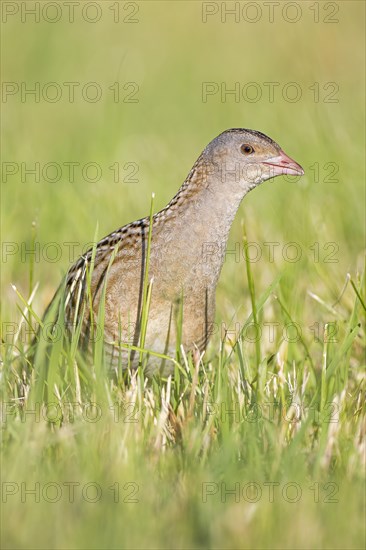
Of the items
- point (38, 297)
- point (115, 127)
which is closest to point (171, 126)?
point (115, 127)

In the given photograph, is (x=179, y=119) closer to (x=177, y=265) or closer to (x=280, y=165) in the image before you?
(x=280, y=165)

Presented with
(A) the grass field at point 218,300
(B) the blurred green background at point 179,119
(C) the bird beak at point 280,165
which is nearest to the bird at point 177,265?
(C) the bird beak at point 280,165

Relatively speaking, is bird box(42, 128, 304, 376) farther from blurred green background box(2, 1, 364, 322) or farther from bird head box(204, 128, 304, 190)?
blurred green background box(2, 1, 364, 322)

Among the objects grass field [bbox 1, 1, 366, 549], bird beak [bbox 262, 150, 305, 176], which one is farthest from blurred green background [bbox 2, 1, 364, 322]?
bird beak [bbox 262, 150, 305, 176]

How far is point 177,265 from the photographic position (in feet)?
13.1

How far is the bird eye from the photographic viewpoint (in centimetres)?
406

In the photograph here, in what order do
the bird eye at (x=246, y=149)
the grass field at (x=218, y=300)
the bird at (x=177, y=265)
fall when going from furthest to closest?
the bird eye at (x=246, y=149), the bird at (x=177, y=265), the grass field at (x=218, y=300)

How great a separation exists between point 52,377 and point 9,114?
19.0ft

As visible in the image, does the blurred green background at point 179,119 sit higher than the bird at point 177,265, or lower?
higher

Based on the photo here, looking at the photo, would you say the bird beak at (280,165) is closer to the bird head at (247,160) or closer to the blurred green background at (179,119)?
the bird head at (247,160)

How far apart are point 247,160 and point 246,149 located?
59 millimetres

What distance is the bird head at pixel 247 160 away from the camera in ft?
13.2

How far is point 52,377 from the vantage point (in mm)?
3637

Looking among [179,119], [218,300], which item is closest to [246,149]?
[218,300]
